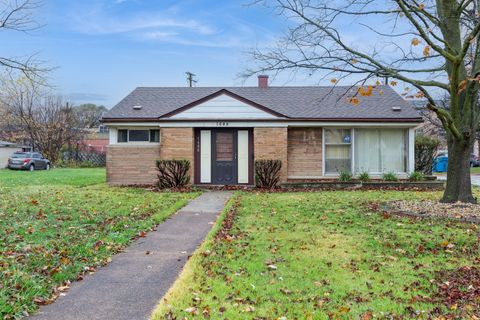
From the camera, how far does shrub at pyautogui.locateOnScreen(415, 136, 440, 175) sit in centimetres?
2069

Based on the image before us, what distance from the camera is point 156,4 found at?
1303cm

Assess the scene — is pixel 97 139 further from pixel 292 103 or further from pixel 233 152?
pixel 233 152

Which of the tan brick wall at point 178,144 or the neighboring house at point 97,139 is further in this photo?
the neighboring house at point 97,139

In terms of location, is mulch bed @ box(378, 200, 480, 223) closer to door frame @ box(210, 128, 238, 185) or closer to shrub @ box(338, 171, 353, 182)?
shrub @ box(338, 171, 353, 182)

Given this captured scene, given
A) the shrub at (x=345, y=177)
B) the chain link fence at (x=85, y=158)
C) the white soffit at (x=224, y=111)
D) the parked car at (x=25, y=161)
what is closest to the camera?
the white soffit at (x=224, y=111)

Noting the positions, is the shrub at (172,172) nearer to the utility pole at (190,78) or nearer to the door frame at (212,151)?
the door frame at (212,151)

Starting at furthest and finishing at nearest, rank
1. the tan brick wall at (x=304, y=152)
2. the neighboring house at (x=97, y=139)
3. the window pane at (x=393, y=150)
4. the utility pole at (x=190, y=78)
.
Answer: the neighboring house at (x=97, y=139) < the utility pole at (x=190, y=78) < the window pane at (x=393, y=150) < the tan brick wall at (x=304, y=152)

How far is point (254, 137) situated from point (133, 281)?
12.3 meters

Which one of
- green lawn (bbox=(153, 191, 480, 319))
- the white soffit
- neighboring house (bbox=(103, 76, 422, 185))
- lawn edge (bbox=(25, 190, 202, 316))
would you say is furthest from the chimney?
green lawn (bbox=(153, 191, 480, 319))

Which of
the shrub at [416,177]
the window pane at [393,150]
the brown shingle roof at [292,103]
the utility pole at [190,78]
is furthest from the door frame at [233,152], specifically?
the utility pole at [190,78]

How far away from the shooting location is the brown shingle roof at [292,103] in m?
17.7

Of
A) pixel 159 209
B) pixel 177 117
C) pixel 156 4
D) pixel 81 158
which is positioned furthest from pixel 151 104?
pixel 81 158

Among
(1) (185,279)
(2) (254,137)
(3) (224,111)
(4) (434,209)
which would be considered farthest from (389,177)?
(1) (185,279)

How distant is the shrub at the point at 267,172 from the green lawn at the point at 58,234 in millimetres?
4044
